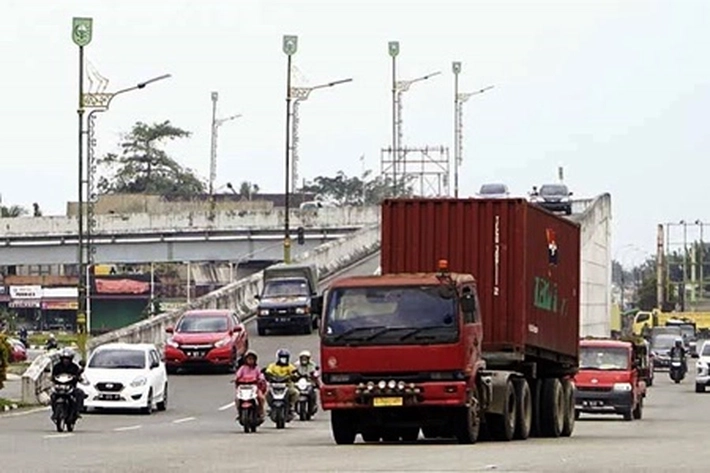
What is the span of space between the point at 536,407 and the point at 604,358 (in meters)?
14.0

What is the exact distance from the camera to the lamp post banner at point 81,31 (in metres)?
57.1

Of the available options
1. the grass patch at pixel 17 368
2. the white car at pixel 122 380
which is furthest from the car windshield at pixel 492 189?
the white car at pixel 122 380

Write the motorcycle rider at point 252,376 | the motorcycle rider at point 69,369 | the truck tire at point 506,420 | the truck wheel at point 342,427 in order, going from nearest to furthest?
1. the truck wheel at point 342,427
2. the truck tire at point 506,420
3. the motorcycle rider at point 69,369
4. the motorcycle rider at point 252,376

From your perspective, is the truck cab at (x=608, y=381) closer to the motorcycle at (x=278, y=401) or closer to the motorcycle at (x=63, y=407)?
the motorcycle at (x=278, y=401)

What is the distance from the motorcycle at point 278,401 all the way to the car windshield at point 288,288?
29.1 m

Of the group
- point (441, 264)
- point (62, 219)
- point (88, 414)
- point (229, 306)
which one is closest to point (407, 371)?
point (441, 264)

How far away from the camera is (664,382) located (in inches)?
3125

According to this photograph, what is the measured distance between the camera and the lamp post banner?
187 feet

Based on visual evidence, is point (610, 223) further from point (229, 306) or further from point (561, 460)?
point (561, 460)

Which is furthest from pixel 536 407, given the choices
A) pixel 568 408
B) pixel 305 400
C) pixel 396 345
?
pixel 305 400

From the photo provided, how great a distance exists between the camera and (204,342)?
55.4m

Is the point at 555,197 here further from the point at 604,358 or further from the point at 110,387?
the point at 110,387

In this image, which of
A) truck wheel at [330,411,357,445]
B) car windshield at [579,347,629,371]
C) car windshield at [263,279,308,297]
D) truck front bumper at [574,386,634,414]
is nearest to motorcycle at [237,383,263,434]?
truck wheel at [330,411,357,445]

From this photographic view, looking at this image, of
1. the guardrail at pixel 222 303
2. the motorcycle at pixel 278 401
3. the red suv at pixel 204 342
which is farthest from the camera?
the red suv at pixel 204 342
